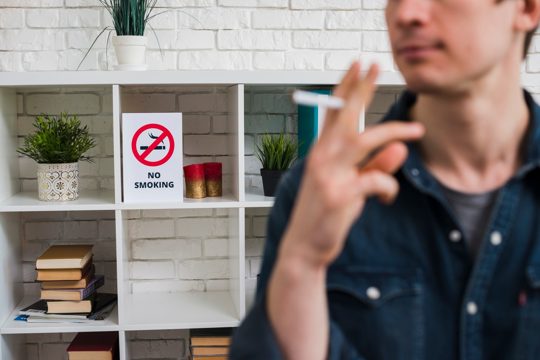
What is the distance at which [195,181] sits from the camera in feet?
8.55

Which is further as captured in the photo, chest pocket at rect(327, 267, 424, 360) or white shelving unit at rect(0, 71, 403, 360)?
white shelving unit at rect(0, 71, 403, 360)

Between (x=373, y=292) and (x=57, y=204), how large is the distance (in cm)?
162

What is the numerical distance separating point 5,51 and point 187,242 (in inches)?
38.1

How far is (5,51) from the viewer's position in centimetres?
273

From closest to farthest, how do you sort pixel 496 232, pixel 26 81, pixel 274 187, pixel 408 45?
pixel 408 45 → pixel 496 232 → pixel 26 81 → pixel 274 187

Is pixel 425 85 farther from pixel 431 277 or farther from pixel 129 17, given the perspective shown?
pixel 129 17

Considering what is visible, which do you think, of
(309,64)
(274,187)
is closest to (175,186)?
(274,187)

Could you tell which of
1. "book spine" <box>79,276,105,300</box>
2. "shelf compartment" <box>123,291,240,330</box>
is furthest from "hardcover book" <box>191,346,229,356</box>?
"book spine" <box>79,276,105,300</box>

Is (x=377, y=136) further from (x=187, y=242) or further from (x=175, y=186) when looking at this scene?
(x=187, y=242)

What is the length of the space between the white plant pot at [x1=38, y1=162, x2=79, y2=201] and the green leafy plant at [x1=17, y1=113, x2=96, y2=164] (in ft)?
0.10

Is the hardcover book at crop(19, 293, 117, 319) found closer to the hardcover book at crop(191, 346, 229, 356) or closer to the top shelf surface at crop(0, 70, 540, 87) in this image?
the hardcover book at crop(191, 346, 229, 356)

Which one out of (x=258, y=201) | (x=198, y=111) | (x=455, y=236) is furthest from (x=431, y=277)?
(x=198, y=111)

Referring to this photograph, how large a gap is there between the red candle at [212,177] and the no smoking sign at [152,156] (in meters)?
0.16

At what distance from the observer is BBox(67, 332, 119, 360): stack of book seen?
260cm
